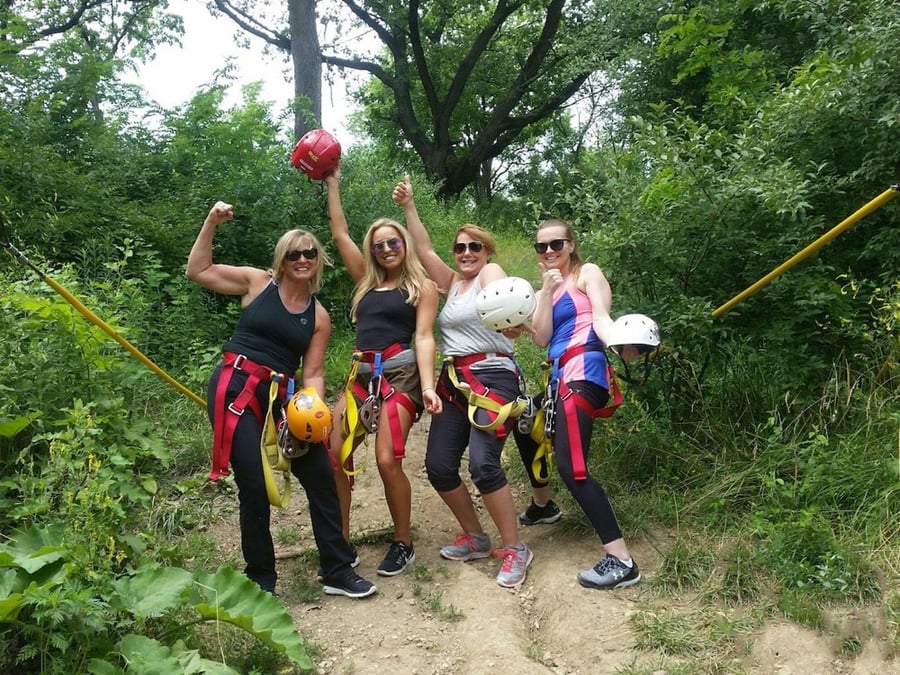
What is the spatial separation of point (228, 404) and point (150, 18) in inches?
774

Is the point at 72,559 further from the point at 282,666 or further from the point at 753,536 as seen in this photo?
the point at 753,536

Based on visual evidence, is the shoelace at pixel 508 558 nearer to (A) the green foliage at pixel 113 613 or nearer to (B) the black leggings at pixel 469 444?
(B) the black leggings at pixel 469 444

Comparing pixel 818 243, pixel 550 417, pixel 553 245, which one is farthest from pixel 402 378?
pixel 818 243

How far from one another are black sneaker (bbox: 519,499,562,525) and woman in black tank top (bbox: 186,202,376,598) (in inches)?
53.8

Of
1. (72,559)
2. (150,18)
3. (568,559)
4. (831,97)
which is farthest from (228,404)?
(150,18)

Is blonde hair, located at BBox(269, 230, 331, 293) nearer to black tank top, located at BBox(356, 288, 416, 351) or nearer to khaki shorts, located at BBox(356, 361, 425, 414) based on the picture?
black tank top, located at BBox(356, 288, 416, 351)

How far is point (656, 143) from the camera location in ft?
17.1

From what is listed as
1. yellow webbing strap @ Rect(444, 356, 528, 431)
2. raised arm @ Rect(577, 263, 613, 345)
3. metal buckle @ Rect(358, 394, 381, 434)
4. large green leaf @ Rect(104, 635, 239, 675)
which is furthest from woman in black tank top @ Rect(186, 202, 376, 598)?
raised arm @ Rect(577, 263, 613, 345)

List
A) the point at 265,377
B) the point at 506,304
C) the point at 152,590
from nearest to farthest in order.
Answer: the point at 152,590, the point at 265,377, the point at 506,304

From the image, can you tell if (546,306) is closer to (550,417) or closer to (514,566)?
(550,417)

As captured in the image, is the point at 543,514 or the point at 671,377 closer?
the point at 543,514

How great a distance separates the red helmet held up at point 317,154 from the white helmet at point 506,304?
1432 millimetres

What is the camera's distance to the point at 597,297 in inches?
176

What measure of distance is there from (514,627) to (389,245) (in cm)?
234
